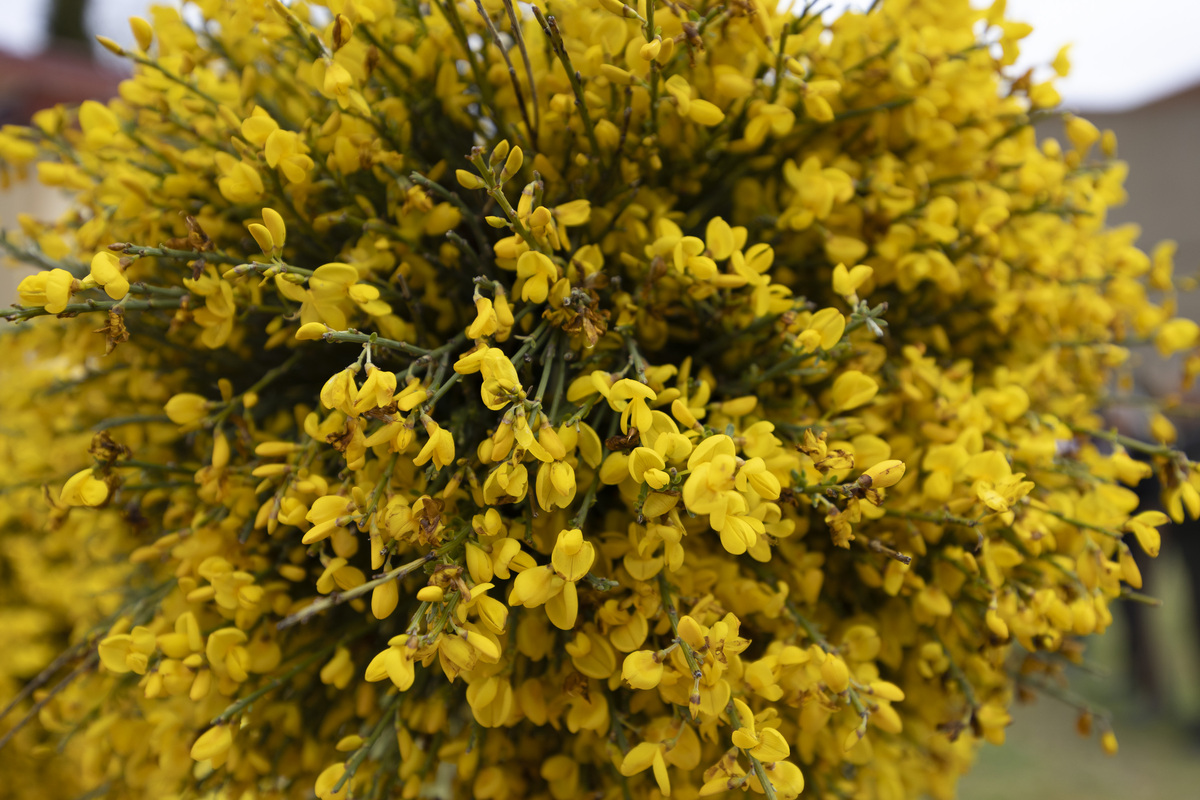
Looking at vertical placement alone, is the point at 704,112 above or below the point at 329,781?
above

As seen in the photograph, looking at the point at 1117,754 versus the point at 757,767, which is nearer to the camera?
the point at 757,767

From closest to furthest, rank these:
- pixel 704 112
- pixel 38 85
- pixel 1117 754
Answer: pixel 704 112
pixel 1117 754
pixel 38 85

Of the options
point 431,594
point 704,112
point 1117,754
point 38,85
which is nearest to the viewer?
point 431,594

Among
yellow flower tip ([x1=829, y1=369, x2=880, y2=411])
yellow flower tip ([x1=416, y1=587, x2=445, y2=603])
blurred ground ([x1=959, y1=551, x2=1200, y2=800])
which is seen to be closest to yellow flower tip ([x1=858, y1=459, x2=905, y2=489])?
yellow flower tip ([x1=829, y1=369, x2=880, y2=411])

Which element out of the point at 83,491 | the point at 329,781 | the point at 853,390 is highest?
the point at 853,390

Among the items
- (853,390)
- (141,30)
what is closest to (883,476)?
(853,390)

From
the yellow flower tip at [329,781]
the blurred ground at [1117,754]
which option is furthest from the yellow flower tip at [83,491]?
the blurred ground at [1117,754]

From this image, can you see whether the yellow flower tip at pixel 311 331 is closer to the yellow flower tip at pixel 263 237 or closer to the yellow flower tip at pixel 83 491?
the yellow flower tip at pixel 263 237

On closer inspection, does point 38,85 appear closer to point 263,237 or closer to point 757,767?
point 263,237

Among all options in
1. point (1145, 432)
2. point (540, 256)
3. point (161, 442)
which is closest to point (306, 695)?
point (161, 442)
